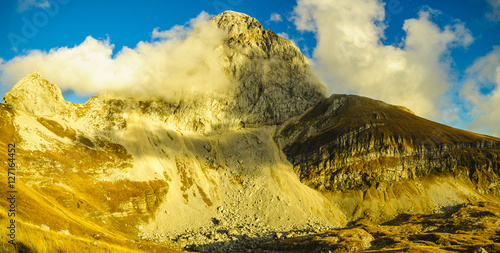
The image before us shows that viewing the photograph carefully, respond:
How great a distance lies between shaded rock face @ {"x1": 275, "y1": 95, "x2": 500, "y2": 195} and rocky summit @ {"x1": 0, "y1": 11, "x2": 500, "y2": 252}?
0.68 m

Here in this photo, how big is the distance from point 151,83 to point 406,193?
167m

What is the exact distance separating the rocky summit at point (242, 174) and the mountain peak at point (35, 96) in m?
0.60

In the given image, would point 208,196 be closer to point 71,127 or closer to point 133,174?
point 133,174

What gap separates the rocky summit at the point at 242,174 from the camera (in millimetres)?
90562

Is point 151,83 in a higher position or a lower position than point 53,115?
higher

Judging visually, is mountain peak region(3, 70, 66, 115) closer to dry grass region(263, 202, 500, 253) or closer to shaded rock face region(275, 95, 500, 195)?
dry grass region(263, 202, 500, 253)

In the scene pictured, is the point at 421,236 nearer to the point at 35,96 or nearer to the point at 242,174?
the point at 242,174

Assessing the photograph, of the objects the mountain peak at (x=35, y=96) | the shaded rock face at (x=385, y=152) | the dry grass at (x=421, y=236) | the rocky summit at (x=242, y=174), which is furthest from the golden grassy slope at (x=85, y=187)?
the shaded rock face at (x=385, y=152)

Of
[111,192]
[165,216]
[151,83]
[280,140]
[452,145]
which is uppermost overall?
[151,83]

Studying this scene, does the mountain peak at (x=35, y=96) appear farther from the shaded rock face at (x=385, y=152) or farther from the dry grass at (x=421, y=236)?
the shaded rock face at (x=385, y=152)

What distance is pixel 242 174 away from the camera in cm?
15462

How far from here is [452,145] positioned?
154 m

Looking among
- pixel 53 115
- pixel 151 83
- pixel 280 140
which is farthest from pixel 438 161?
pixel 53 115

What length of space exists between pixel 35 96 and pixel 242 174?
109m
